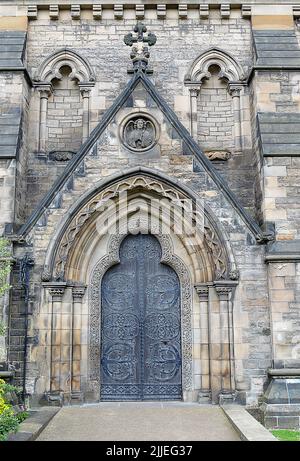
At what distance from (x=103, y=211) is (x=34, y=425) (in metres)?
5.16

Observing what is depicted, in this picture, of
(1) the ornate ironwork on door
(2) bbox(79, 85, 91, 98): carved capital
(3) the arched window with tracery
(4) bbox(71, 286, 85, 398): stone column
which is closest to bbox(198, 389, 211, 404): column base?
(1) the ornate ironwork on door

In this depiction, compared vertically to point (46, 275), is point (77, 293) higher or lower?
lower

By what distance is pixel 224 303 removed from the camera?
1155 centimetres

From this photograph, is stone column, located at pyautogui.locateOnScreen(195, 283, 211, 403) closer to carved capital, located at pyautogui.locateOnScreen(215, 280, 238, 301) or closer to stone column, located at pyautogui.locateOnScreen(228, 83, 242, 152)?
carved capital, located at pyautogui.locateOnScreen(215, 280, 238, 301)

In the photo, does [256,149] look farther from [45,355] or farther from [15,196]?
[45,355]

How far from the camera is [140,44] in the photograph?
42.7ft

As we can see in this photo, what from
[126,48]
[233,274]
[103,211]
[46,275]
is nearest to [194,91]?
[126,48]

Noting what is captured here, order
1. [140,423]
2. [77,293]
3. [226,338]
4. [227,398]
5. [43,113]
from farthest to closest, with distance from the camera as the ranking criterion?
[43,113]
[77,293]
[226,338]
[227,398]
[140,423]

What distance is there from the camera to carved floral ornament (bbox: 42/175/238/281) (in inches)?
→ 456

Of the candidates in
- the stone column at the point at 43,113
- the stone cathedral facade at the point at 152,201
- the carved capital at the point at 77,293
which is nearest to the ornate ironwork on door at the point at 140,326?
the stone cathedral facade at the point at 152,201

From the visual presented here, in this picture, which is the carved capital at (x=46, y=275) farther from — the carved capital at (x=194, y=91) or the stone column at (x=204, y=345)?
the carved capital at (x=194, y=91)

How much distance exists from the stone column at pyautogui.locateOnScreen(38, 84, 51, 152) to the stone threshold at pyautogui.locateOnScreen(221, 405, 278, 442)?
7.86m

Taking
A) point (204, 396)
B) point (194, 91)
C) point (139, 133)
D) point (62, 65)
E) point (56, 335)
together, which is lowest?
point (204, 396)

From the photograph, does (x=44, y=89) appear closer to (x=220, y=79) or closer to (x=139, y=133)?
(x=139, y=133)
